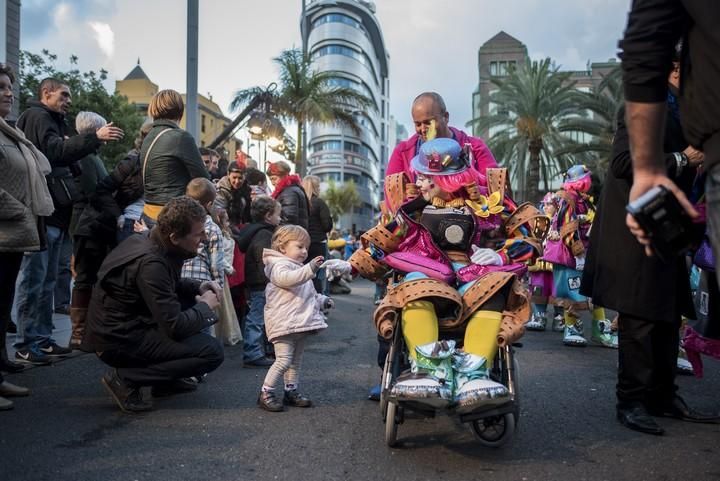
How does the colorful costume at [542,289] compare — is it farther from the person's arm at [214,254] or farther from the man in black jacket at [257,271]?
the person's arm at [214,254]

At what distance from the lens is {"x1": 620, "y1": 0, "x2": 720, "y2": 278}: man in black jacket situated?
1.73 metres

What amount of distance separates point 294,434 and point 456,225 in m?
1.51

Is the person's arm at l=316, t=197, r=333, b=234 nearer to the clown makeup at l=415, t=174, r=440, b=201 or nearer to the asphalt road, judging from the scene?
the asphalt road

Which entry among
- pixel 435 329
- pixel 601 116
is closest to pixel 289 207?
pixel 435 329

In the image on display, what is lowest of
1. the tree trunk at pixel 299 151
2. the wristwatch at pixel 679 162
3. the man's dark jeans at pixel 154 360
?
the man's dark jeans at pixel 154 360

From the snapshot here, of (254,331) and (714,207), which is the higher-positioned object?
(714,207)

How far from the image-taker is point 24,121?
16.6 feet

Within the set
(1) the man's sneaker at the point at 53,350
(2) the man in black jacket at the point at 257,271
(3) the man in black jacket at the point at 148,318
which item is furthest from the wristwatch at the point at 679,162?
(1) the man's sneaker at the point at 53,350

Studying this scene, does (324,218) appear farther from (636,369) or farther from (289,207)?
(636,369)

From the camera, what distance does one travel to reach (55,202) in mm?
5137

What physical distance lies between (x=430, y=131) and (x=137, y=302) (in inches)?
85.7

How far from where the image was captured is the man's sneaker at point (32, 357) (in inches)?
187

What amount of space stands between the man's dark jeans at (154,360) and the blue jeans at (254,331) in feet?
4.75

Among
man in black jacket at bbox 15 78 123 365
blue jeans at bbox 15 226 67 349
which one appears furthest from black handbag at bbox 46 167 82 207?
blue jeans at bbox 15 226 67 349
